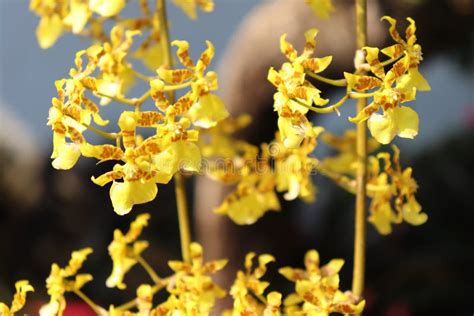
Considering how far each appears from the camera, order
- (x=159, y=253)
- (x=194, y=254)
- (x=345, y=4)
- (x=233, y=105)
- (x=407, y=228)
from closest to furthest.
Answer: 1. (x=194, y=254)
2. (x=345, y=4)
3. (x=233, y=105)
4. (x=159, y=253)
5. (x=407, y=228)

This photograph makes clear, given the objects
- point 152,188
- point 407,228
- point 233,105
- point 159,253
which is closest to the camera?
point 152,188

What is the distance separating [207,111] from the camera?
72 cm

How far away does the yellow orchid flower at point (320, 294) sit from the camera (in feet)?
2.50

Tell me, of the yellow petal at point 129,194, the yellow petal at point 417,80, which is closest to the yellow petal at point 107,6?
the yellow petal at point 129,194

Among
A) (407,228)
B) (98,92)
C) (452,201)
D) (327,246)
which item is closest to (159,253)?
(327,246)

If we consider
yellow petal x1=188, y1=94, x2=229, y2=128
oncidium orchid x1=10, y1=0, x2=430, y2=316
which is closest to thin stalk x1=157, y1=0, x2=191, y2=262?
oncidium orchid x1=10, y1=0, x2=430, y2=316

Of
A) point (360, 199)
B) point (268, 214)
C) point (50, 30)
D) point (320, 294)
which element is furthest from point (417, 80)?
point (268, 214)

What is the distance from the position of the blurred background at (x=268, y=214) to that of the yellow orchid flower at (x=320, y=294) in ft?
2.80

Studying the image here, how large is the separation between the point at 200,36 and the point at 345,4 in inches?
63.5

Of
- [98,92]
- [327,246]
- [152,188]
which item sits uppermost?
[327,246]

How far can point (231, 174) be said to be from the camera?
0.95 metres

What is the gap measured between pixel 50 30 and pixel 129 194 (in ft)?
1.34

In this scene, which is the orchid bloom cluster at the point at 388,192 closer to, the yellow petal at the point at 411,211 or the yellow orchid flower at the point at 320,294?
the yellow petal at the point at 411,211

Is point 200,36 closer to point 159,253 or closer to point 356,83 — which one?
point 159,253
